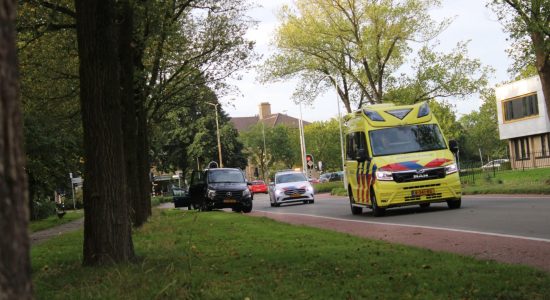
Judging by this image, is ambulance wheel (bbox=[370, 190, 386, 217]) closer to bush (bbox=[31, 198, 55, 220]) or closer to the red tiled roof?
bush (bbox=[31, 198, 55, 220])

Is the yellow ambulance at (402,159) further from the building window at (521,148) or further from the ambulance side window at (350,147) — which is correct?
the building window at (521,148)

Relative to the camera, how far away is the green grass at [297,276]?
228 inches

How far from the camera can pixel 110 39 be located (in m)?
8.69

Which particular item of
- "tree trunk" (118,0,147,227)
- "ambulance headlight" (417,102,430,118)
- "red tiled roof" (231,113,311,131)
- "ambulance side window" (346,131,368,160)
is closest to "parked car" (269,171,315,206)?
"ambulance side window" (346,131,368,160)

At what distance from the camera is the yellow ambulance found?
16.6 m

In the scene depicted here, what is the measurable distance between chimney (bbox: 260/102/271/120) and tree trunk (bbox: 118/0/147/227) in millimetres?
133949

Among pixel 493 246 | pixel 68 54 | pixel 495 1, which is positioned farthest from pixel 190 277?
pixel 495 1

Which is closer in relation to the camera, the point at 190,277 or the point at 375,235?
the point at 190,277

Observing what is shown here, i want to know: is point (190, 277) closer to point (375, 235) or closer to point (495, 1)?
→ point (375, 235)

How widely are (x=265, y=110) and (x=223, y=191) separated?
125253 millimetres

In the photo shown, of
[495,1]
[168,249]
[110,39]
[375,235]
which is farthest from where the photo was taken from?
[495,1]

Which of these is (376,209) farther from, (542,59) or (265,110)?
(265,110)

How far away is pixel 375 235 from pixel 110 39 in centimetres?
657

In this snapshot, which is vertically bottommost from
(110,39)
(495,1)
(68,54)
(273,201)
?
(273,201)
